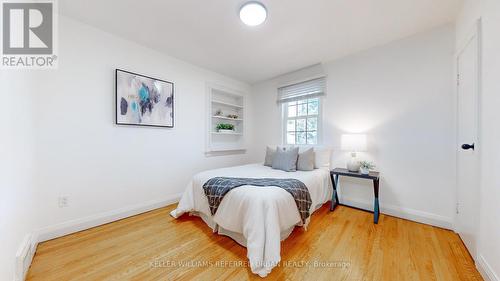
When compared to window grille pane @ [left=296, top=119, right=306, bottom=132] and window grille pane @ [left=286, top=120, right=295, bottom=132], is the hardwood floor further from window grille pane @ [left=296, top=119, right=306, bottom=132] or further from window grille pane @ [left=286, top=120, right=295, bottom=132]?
window grille pane @ [left=286, top=120, right=295, bottom=132]

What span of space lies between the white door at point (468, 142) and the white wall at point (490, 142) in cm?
14

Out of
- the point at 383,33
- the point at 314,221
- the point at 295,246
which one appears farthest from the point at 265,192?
the point at 383,33

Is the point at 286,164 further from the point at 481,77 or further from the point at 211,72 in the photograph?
the point at 211,72

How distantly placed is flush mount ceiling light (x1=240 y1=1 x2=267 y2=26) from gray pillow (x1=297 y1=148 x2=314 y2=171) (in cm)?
190

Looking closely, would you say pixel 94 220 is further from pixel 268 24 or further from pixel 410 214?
pixel 410 214

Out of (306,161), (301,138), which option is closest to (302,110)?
(301,138)

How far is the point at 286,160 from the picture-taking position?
282 centimetres

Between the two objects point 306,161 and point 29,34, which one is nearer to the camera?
point 29,34

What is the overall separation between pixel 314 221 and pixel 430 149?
1.67 m

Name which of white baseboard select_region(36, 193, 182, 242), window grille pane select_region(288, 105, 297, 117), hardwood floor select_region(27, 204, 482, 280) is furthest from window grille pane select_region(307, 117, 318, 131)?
white baseboard select_region(36, 193, 182, 242)

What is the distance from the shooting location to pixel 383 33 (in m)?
2.28

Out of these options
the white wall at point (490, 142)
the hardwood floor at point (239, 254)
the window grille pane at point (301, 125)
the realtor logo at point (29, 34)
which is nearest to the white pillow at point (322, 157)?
the window grille pane at point (301, 125)

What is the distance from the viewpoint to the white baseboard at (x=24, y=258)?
4.01 feet

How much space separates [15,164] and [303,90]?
3583 mm
